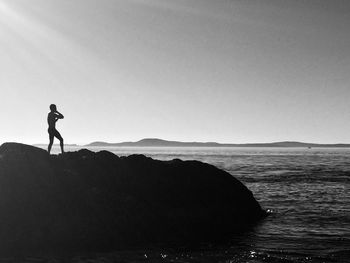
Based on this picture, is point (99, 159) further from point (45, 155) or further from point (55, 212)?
point (55, 212)

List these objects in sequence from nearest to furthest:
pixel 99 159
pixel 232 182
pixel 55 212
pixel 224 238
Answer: pixel 55 212, pixel 224 238, pixel 99 159, pixel 232 182

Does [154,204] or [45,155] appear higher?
[45,155]

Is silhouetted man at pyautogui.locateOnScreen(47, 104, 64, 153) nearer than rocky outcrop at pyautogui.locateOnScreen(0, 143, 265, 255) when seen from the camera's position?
No

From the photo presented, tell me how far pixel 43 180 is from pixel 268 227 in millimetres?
9949

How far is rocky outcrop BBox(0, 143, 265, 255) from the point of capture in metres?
14.2

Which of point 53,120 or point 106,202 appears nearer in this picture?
point 106,202

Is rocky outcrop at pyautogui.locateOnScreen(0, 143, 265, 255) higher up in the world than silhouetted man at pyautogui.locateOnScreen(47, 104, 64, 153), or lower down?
lower down

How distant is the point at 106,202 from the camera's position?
15430 millimetres

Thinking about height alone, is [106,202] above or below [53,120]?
below

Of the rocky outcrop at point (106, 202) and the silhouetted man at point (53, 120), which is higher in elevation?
the silhouetted man at point (53, 120)

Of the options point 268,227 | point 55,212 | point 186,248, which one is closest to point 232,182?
point 268,227

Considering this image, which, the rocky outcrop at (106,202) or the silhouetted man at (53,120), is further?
the silhouetted man at (53,120)

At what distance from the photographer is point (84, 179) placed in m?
16.3

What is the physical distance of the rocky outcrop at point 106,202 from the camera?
558 inches
